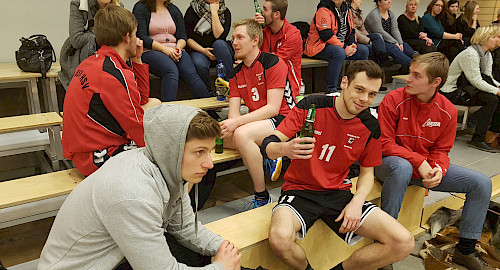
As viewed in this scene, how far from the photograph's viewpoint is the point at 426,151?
255 cm

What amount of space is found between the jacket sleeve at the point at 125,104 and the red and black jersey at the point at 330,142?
742 millimetres

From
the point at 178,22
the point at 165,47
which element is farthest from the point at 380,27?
the point at 165,47

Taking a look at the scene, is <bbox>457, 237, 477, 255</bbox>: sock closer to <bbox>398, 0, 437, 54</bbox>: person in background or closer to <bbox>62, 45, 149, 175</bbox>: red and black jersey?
<bbox>62, 45, 149, 175</bbox>: red and black jersey

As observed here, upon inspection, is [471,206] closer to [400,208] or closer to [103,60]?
[400,208]

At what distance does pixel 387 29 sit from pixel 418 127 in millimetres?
3520

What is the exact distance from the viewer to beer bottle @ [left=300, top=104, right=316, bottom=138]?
199cm

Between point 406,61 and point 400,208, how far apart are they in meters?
3.60

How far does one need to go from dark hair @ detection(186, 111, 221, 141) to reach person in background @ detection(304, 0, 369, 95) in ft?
11.1

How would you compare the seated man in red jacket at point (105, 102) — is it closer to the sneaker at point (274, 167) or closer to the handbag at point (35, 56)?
the sneaker at point (274, 167)

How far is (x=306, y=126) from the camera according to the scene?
Answer: 2037 mm

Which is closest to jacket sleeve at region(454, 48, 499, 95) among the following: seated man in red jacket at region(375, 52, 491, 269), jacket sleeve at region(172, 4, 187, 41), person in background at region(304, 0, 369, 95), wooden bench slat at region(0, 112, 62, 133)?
person in background at region(304, 0, 369, 95)

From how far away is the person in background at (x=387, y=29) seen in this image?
5512mm

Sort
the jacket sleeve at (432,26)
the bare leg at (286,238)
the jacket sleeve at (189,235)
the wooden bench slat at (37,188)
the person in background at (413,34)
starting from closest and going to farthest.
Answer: the jacket sleeve at (189,235), the bare leg at (286,238), the wooden bench slat at (37,188), the person in background at (413,34), the jacket sleeve at (432,26)

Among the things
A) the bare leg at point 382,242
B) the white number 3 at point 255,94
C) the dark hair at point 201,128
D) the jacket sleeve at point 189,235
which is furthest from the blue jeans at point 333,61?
the dark hair at point 201,128
